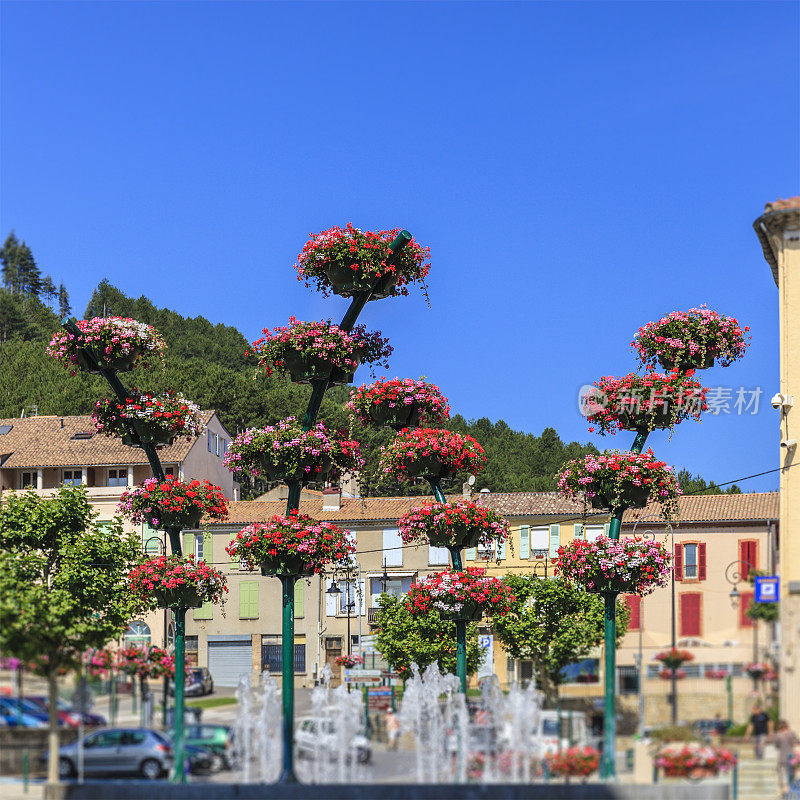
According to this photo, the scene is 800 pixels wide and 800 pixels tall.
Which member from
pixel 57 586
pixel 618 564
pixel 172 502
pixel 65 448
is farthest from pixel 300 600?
pixel 618 564

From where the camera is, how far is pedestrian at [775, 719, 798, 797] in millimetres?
14664

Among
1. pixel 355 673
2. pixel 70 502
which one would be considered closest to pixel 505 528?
pixel 70 502

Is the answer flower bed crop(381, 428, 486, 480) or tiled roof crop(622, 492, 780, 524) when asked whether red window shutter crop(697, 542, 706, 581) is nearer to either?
flower bed crop(381, 428, 486, 480)

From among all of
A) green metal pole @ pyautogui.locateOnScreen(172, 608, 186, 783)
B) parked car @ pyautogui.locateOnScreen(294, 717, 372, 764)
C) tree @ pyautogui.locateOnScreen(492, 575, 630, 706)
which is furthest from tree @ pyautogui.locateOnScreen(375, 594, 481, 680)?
parked car @ pyautogui.locateOnScreen(294, 717, 372, 764)

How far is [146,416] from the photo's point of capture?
19594 millimetres

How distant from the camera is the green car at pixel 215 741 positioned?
15.9 meters

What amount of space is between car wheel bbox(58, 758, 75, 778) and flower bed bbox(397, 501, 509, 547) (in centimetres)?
613

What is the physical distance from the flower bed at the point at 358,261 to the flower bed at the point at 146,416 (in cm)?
319

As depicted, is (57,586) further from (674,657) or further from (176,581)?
(674,657)

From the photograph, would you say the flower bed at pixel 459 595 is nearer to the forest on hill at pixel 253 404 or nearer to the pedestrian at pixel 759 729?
the pedestrian at pixel 759 729

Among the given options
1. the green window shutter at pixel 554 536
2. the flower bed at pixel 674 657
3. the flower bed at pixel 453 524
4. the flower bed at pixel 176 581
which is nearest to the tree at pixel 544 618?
the green window shutter at pixel 554 536

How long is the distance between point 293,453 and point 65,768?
18.0 feet

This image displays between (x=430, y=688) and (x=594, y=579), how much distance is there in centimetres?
334

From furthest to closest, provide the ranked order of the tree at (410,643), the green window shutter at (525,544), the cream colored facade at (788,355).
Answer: the green window shutter at (525,544)
the tree at (410,643)
the cream colored facade at (788,355)
